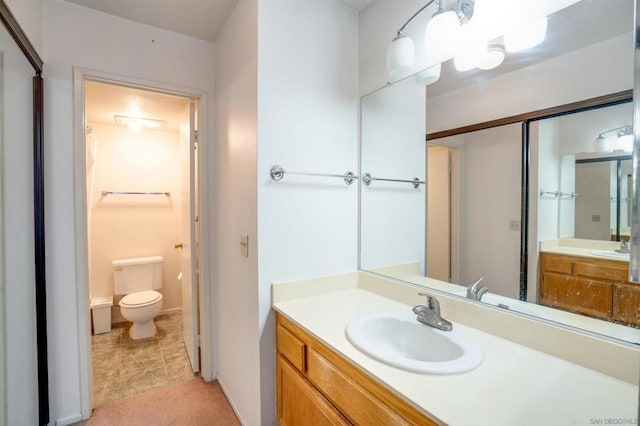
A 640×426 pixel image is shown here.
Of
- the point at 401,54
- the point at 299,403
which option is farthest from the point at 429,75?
the point at 299,403

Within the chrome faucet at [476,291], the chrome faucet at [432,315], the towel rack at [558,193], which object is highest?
the towel rack at [558,193]

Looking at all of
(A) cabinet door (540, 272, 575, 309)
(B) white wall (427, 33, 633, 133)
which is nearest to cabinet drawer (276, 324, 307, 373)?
(A) cabinet door (540, 272, 575, 309)

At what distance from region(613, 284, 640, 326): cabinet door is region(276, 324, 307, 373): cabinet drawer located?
3.40ft

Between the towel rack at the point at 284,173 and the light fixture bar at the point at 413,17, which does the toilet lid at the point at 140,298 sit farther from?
the light fixture bar at the point at 413,17

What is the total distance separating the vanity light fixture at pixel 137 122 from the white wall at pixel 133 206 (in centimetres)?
20

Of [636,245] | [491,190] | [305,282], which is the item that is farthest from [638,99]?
[305,282]

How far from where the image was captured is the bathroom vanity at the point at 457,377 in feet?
2.30

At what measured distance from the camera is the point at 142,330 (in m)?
2.88

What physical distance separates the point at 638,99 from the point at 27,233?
2.26 m

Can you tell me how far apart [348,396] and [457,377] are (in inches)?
14.1

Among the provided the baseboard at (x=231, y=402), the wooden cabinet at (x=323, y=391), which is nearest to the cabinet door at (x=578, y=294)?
the wooden cabinet at (x=323, y=391)

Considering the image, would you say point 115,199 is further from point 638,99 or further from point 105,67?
point 638,99

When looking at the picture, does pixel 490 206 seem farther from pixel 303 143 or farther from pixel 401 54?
pixel 303 143

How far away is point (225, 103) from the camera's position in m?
1.87
